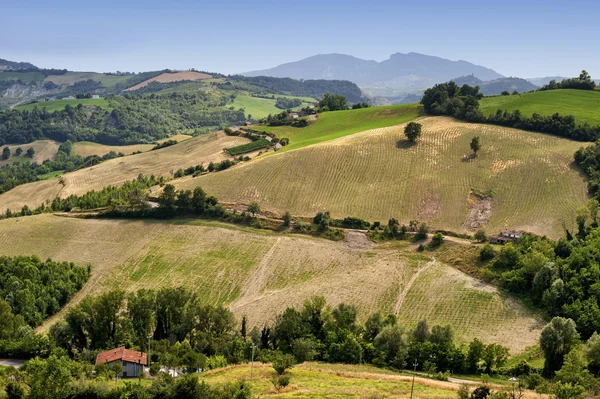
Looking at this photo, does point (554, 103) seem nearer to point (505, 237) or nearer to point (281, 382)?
point (505, 237)

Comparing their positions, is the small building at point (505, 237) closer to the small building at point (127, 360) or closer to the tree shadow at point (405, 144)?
the tree shadow at point (405, 144)

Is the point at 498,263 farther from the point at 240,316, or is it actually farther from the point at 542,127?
the point at 542,127

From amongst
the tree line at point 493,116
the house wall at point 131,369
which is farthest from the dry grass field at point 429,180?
the house wall at point 131,369

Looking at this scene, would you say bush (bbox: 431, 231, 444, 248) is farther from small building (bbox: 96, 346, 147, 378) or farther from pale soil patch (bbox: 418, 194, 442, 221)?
small building (bbox: 96, 346, 147, 378)

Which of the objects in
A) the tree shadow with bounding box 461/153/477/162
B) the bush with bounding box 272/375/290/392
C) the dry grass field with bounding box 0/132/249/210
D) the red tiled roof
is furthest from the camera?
the dry grass field with bounding box 0/132/249/210

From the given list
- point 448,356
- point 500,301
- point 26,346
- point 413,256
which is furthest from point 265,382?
point 413,256

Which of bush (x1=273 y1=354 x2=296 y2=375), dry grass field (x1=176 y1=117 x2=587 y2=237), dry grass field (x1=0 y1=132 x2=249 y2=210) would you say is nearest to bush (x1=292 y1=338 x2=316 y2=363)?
bush (x1=273 y1=354 x2=296 y2=375)

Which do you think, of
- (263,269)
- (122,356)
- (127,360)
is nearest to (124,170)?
(263,269)
